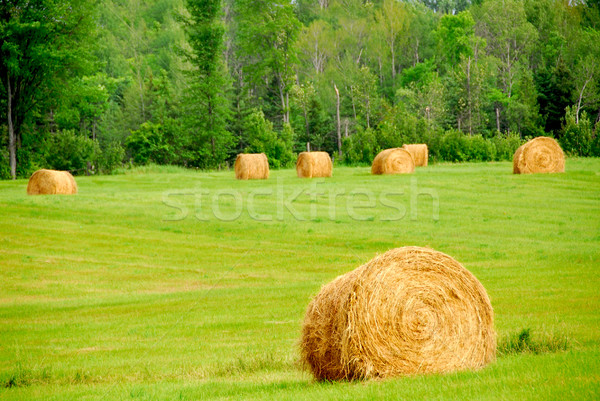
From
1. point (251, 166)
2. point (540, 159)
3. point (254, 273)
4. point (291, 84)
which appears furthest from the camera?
point (291, 84)

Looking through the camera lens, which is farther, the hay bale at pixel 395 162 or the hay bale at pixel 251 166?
the hay bale at pixel 251 166

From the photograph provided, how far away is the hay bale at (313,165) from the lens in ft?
127

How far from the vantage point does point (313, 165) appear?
3875 cm

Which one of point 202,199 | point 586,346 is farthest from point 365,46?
point 586,346

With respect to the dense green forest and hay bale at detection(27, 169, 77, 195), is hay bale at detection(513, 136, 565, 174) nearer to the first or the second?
the dense green forest

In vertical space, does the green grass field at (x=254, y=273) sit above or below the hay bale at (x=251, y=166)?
below

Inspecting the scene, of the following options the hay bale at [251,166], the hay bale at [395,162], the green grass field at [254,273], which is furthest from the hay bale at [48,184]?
the hay bale at [395,162]

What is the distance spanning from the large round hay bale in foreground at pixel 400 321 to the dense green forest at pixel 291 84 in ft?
137

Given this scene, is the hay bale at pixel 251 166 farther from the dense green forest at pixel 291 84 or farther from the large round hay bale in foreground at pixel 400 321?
the large round hay bale in foreground at pixel 400 321

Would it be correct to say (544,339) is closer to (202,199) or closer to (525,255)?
(525,255)

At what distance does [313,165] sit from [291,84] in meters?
40.4

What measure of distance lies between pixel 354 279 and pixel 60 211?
21.7 metres

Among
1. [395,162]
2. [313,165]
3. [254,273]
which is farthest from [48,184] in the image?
[254,273]

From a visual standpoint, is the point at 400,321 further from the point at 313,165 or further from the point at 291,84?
the point at 291,84
